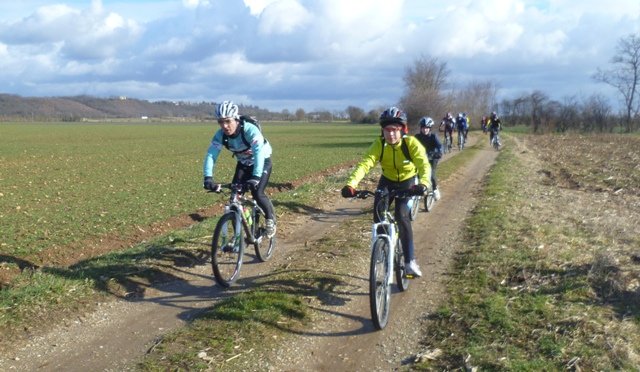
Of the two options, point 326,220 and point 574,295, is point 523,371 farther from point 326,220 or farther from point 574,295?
point 326,220

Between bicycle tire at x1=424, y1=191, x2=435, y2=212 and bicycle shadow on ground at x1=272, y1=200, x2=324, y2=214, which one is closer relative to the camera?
bicycle tire at x1=424, y1=191, x2=435, y2=212

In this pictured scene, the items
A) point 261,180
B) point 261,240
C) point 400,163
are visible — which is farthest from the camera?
point 261,240

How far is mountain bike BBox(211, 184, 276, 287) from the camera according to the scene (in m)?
7.55

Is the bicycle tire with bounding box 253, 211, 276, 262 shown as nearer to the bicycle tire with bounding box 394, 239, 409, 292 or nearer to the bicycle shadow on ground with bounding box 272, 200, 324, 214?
the bicycle tire with bounding box 394, 239, 409, 292

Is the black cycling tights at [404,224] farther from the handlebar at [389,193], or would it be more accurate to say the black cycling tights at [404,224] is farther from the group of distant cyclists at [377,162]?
the handlebar at [389,193]

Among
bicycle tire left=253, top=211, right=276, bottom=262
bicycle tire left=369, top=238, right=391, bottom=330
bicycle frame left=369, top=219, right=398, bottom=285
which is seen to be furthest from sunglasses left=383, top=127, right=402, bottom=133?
bicycle tire left=253, top=211, right=276, bottom=262

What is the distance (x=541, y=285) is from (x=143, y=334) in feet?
15.7

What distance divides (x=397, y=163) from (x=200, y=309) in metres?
2.92

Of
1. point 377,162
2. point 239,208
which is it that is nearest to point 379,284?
point 377,162

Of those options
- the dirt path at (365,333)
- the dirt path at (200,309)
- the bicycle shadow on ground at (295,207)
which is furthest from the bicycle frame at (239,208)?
the bicycle shadow on ground at (295,207)

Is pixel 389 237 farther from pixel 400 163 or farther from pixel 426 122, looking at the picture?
pixel 426 122

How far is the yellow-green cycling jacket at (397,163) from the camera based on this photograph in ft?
22.3

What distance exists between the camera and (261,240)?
874cm

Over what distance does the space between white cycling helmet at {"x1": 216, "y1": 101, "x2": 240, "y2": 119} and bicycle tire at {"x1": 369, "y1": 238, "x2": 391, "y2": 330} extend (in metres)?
2.78
